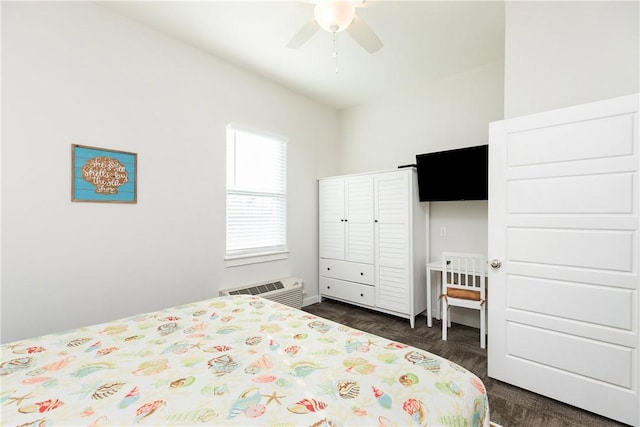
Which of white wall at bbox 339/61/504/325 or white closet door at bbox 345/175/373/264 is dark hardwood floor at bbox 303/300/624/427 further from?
white closet door at bbox 345/175/373/264

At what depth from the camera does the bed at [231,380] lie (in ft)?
3.03

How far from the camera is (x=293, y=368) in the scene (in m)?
1.20

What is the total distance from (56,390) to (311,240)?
3.19m

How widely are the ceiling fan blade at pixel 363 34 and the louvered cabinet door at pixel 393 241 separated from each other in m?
1.56

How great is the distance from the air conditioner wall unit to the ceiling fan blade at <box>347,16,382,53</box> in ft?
8.48

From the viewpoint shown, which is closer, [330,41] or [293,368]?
[293,368]

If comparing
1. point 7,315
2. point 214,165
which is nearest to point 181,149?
point 214,165

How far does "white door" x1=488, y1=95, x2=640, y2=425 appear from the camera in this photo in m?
1.76

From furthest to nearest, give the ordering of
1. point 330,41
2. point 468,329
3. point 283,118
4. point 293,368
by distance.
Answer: point 283,118 → point 468,329 → point 330,41 → point 293,368

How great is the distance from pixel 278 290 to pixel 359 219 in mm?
1317

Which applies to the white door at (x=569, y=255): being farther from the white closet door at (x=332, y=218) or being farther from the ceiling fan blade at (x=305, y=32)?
the white closet door at (x=332, y=218)

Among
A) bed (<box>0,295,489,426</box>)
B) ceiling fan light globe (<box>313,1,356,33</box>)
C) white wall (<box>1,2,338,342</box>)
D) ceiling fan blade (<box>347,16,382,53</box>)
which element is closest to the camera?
bed (<box>0,295,489,426</box>)

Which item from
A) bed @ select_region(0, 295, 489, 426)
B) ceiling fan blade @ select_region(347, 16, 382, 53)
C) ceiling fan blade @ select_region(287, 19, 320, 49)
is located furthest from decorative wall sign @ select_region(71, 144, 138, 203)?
ceiling fan blade @ select_region(347, 16, 382, 53)

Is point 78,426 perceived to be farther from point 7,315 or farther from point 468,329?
point 468,329
